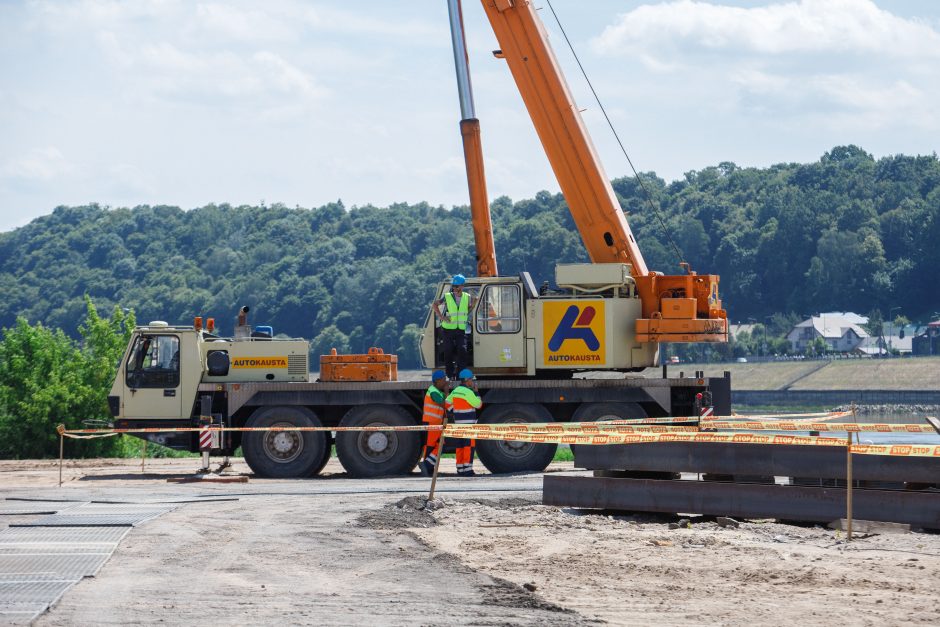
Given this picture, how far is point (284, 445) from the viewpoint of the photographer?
72.1 ft

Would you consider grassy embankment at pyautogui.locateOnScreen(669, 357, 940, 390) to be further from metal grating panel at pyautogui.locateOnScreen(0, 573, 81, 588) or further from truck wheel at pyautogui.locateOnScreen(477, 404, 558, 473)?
metal grating panel at pyautogui.locateOnScreen(0, 573, 81, 588)

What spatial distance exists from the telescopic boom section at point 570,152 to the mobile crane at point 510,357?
0.02 meters

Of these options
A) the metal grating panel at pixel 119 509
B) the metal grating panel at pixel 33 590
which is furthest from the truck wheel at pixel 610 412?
the metal grating panel at pixel 33 590

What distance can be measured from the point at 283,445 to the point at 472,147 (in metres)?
5.66

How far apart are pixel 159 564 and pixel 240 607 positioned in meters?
2.38

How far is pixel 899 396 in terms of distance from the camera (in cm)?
8306

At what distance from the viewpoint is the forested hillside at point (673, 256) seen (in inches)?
5236

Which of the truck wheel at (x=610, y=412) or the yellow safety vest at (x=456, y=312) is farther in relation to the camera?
the truck wheel at (x=610, y=412)

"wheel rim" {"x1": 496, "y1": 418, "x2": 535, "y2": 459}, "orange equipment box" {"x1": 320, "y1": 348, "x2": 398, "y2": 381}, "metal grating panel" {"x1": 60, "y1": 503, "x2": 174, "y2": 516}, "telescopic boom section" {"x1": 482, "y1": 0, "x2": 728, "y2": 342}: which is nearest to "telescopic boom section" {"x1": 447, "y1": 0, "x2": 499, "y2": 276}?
"telescopic boom section" {"x1": 482, "y1": 0, "x2": 728, "y2": 342}

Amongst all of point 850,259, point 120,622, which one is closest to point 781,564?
point 120,622

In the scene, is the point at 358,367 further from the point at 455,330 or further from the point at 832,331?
the point at 832,331

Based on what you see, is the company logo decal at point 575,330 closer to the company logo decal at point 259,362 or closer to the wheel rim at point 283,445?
the wheel rim at point 283,445

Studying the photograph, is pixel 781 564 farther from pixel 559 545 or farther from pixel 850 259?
pixel 850 259

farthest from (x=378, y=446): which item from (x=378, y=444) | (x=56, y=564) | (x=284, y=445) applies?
(x=56, y=564)
